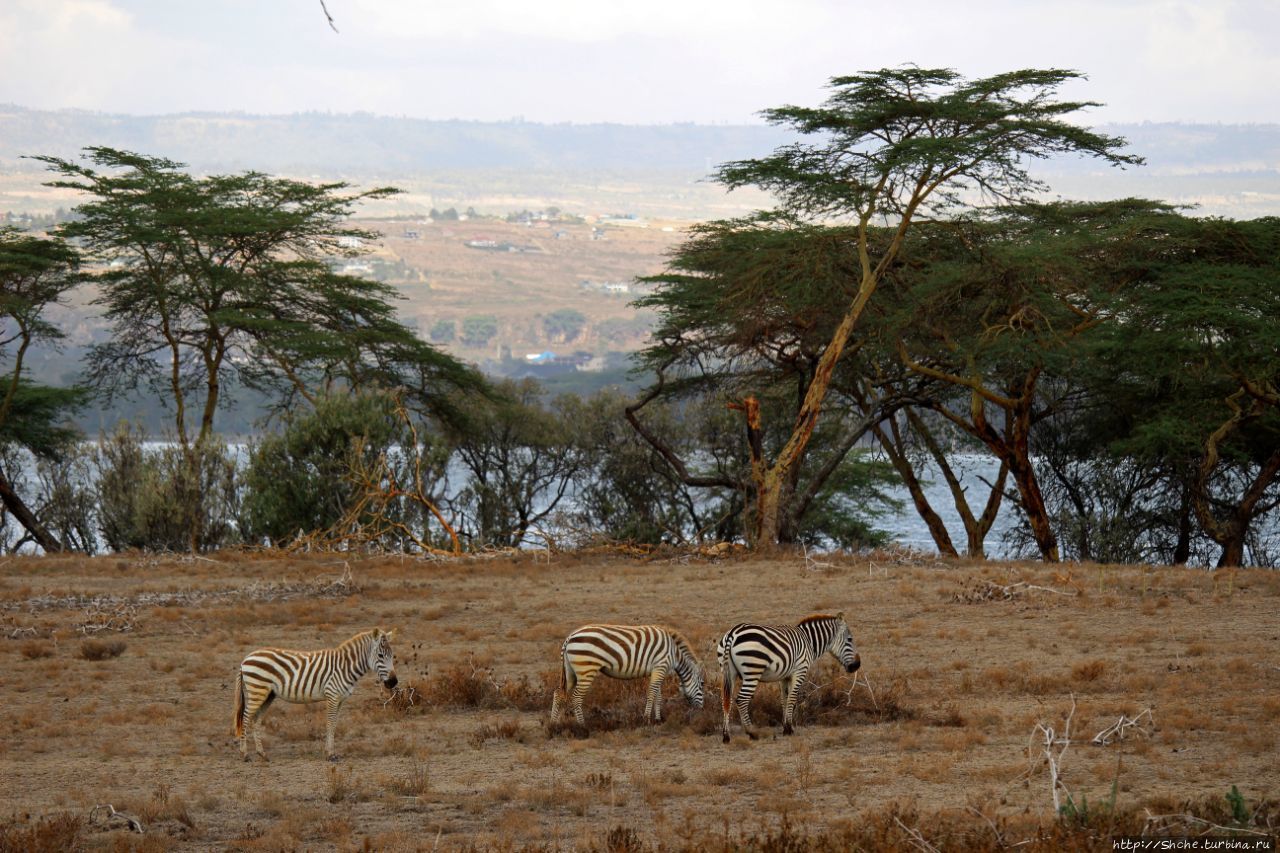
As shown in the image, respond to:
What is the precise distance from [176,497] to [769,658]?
18640mm

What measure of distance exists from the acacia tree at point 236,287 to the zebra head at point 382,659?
56.6 feet

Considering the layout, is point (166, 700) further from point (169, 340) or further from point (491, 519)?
point (491, 519)

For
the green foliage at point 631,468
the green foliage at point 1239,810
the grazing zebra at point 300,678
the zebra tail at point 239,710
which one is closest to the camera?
the green foliage at point 1239,810

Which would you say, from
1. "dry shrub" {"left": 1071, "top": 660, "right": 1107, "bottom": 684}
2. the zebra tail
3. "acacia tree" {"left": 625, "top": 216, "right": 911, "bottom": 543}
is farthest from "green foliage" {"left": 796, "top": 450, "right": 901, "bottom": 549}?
the zebra tail

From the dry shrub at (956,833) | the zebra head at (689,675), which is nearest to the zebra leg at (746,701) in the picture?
the zebra head at (689,675)

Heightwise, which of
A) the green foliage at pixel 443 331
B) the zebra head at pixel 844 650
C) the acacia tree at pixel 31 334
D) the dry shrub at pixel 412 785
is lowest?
the dry shrub at pixel 412 785

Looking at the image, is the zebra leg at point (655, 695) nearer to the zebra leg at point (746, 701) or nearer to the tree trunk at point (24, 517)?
the zebra leg at point (746, 701)

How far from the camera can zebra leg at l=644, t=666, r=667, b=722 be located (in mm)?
10203

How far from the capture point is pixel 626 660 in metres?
10.0

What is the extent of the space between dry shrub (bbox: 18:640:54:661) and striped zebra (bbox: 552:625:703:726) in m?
6.40

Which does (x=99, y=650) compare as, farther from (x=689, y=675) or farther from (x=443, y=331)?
(x=443, y=331)

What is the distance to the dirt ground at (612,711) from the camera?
7.94 meters

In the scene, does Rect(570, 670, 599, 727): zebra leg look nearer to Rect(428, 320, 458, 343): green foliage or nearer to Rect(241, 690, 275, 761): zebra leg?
Rect(241, 690, 275, 761): zebra leg

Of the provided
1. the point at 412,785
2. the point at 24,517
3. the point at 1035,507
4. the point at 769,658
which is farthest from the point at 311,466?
the point at 412,785
